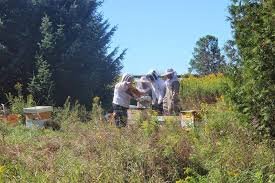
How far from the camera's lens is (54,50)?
18.8 m

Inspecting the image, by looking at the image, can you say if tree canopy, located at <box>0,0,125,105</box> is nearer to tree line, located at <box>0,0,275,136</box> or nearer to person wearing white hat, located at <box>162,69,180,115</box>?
tree line, located at <box>0,0,275,136</box>

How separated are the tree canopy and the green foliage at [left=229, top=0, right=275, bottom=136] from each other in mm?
11598

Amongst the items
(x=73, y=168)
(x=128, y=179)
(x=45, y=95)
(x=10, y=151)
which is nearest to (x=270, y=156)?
(x=128, y=179)

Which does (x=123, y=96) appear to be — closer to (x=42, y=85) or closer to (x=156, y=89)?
(x=156, y=89)

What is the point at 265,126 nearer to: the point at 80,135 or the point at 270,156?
the point at 270,156

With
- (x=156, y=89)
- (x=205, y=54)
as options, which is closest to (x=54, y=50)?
(x=156, y=89)

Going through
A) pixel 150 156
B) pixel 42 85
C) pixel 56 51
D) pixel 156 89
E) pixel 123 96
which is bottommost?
pixel 150 156

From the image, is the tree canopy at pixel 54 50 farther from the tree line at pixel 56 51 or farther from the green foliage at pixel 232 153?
the green foliage at pixel 232 153

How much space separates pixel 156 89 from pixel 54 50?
6.26 meters

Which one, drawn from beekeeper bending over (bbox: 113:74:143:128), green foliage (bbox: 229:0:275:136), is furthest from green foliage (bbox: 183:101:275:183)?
beekeeper bending over (bbox: 113:74:143:128)

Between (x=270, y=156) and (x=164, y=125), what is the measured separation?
1.83m

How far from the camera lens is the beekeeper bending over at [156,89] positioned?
44.3 feet

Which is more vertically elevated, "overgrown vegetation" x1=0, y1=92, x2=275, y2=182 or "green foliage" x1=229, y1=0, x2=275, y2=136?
"green foliage" x1=229, y1=0, x2=275, y2=136

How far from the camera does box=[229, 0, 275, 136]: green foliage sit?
6.86 meters
